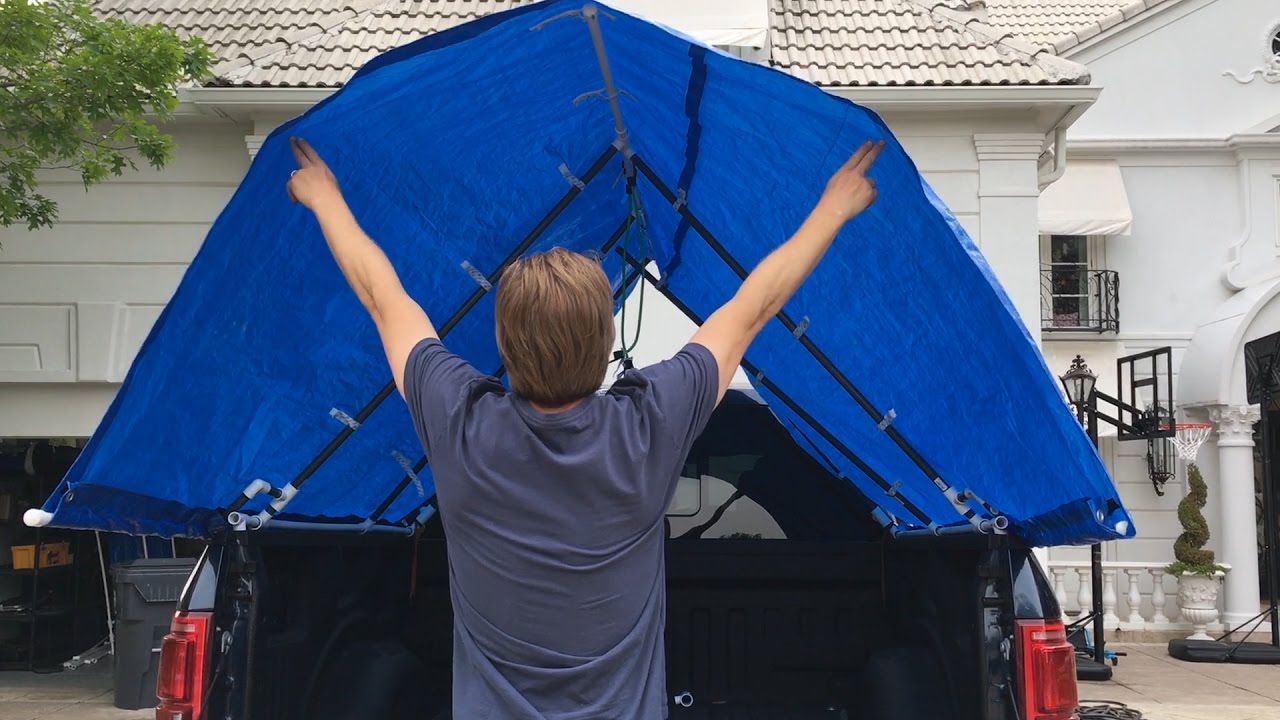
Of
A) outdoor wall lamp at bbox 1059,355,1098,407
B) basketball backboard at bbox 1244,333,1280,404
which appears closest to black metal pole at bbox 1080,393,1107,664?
outdoor wall lamp at bbox 1059,355,1098,407

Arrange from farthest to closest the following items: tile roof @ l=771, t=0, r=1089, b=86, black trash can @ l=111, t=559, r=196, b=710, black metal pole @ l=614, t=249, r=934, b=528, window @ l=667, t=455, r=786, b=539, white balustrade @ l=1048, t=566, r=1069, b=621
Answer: white balustrade @ l=1048, t=566, r=1069, b=621 → tile roof @ l=771, t=0, r=1089, b=86 → black trash can @ l=111, t=559, r=196, b=710 → window @ l=667, t=455, r=786, b=539 → black metal pole @ l=614, t=249, r=934, b=528

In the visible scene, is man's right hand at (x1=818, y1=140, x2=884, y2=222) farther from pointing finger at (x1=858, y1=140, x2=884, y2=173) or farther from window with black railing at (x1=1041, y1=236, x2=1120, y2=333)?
window with black railing at (x1=1041, y1=236, x2=1120, y2=333)

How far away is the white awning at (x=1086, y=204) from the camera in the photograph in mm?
14320

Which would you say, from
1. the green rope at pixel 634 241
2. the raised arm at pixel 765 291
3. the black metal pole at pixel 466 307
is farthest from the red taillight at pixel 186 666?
the raised arm at pixel 765 291

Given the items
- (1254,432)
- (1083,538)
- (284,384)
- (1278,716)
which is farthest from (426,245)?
(1254,432)

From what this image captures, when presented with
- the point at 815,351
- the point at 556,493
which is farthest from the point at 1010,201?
the point at 556,493

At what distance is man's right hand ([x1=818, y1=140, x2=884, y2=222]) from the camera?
222cm

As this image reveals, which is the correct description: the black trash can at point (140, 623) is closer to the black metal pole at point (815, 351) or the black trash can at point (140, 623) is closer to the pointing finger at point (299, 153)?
the black metal pole at point (815, 351)

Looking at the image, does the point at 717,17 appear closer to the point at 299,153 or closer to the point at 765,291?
the point at 299,153

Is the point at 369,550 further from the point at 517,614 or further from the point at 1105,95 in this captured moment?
the point at 1105,95

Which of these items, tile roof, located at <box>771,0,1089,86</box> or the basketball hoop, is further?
the basketball hoop

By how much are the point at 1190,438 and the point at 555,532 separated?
13.7m

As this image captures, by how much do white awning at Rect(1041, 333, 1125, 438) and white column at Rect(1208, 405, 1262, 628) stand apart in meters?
1.39

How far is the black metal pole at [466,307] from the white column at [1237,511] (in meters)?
12.2
